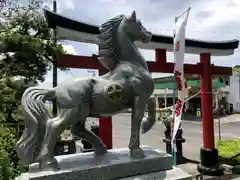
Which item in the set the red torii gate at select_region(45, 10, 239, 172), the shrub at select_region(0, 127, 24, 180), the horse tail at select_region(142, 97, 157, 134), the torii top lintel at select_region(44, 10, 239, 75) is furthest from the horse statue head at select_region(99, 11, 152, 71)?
the shrub at select_region(0, 127, 24, 180)

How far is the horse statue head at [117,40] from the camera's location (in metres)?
2.02

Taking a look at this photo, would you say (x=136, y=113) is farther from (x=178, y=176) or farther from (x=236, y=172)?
(x=236, y=172)

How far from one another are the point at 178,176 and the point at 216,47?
3.72 m

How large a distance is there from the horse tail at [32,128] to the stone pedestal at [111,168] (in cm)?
9

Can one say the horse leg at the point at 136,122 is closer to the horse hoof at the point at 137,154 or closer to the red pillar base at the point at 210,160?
the horse hoof at the point at 137,154

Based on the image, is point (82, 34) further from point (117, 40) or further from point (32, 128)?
point (32, 128)

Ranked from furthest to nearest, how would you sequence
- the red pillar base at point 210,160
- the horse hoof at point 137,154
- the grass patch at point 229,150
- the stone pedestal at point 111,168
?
the grass patch at point 229,150 → the red pillar base at point 210,160 → the horse hoof at point 137,154 → the stone pedestal at point 111,168

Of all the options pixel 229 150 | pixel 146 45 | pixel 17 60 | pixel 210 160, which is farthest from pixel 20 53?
pixel 229 150

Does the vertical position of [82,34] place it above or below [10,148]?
above

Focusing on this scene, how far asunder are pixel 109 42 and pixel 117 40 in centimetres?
7

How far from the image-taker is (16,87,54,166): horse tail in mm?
1664

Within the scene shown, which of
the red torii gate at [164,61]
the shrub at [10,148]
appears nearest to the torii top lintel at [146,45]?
the red torii gate at [164,61]

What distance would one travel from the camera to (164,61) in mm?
4457

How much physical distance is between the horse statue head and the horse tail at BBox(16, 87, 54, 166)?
25.5 inches
